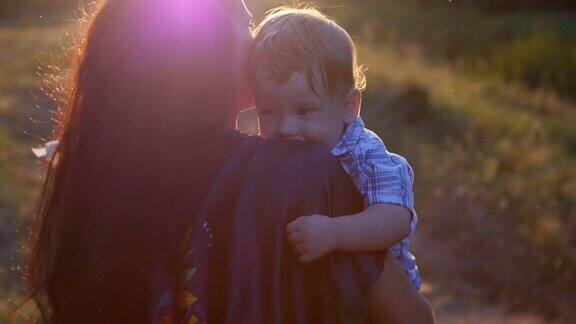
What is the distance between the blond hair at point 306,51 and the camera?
231 centimetres

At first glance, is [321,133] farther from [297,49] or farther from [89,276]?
[89,276]

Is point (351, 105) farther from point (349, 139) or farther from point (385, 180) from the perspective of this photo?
point (385, 180)

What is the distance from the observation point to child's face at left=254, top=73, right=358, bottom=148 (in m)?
2.34

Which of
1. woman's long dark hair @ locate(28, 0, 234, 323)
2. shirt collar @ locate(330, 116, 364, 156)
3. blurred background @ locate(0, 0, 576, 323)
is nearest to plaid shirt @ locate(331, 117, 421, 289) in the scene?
shirt collar @ locate(330, 116, 364, 156)

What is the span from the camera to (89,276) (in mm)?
2201

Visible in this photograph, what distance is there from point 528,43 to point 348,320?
1546 centimetres

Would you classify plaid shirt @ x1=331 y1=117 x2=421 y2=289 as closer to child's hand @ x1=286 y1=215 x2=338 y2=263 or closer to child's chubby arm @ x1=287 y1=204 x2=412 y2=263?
child's chubby arm @ x1=287 y1=204 x2=412 y2=263

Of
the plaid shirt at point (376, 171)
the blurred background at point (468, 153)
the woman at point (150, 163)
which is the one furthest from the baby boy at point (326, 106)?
the blurred background at point (468, 153)

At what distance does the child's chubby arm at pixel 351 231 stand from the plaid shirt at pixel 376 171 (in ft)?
0.10

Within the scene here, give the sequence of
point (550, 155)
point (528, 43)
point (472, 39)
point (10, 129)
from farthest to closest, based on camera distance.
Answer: point (472, 39)
point (528, 43)
point (10, 129)
point (550, 155)

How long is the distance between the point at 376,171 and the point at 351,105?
0.76 feet

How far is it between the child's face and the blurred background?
686 mm

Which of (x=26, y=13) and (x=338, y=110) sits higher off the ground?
(x=26, y=13)

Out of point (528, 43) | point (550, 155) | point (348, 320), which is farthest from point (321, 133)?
point (528, 43)
